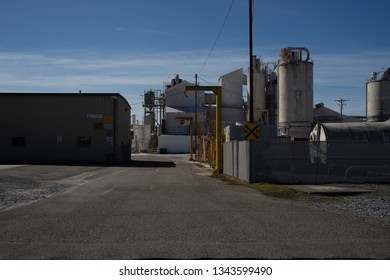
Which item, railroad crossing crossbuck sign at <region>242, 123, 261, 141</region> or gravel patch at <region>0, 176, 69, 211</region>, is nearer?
gravel patch at <region>0, 176, 69, 211</region>

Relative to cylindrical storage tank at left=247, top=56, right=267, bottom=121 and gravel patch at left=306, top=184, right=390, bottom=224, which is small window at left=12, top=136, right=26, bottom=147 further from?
gravel patch at left=306, top=184, right=390, bottom=224

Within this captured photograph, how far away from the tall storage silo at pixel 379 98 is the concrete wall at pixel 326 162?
103ft

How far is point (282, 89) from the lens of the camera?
47.0 metres

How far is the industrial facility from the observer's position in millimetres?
22562

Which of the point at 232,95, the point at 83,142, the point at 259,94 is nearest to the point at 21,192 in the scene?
the point at 83,142

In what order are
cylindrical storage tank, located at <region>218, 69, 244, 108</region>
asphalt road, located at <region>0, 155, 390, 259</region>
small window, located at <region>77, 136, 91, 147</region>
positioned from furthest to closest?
cylindrical storage tank, located at <region>218, 69, 244, 108</region> < small window, located at <region>77, 136, 91, 147</region> < asphalt road, located at <region>0, 155, 390, 259</region>

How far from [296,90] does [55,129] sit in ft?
76.5

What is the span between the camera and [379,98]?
174 ft

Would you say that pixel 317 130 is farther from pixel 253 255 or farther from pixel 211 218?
pixel 253 255

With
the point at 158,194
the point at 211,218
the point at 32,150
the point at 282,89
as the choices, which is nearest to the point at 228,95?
the point at 282,89

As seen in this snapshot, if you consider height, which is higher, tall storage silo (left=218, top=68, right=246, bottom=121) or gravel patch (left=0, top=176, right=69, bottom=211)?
tall storage silo (left=218, top=68, right=246, bottom=121)

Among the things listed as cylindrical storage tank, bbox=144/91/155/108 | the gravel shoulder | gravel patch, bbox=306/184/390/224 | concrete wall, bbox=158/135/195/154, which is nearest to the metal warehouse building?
the gravel shoulder

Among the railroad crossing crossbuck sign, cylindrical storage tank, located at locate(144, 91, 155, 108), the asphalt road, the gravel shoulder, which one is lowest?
the gravel shoulder

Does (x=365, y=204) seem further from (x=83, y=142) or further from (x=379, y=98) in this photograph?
(x=379, y=98)
